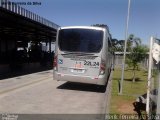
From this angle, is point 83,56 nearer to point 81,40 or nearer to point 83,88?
point 81,40

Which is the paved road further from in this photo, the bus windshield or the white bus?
the bus windshield

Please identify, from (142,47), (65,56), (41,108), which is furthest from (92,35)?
(142,47)

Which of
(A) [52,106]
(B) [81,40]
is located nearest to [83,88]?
(B) [81,40]

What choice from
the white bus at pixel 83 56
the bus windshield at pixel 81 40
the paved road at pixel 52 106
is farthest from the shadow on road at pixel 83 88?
the paved road at pixel 52 106

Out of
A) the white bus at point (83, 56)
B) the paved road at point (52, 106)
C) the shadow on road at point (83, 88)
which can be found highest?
the white bus at point (83, 56)

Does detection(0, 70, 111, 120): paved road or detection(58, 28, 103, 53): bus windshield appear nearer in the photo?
detection(0, 70, 111, 120): paved road

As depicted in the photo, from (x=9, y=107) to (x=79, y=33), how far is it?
5.97 meters

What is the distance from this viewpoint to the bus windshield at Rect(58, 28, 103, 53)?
14.2 metres

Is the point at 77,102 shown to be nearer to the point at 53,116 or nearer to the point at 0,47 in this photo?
the point at 53,116

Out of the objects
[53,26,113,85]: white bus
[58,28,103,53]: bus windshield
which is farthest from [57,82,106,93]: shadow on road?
[58,28,103,53]: bus windshield

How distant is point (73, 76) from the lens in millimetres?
14328

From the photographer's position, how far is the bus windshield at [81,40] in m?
14.2

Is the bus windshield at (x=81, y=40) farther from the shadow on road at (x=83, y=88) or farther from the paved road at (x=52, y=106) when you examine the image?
the paved road at (x=52, y=106)

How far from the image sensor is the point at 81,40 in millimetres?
14391
